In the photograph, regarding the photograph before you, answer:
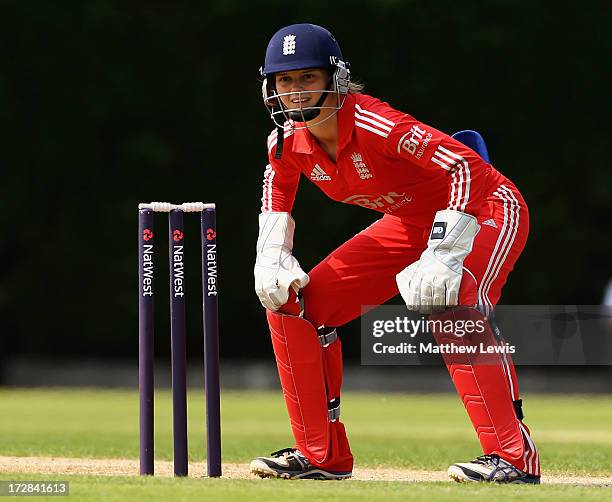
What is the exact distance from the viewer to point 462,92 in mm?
15867

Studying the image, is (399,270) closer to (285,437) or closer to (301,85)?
(301,85)

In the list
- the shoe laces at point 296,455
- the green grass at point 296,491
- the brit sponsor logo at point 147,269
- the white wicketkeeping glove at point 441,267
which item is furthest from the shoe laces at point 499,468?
the brit sponsor logo at point 147,269

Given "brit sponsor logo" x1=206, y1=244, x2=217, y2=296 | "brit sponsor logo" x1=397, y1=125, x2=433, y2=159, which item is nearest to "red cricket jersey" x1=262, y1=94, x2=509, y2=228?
"brit sponsor logo" x1=397, y1=125, x2=433, y2=159

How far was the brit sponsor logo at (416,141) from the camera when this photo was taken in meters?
4.88

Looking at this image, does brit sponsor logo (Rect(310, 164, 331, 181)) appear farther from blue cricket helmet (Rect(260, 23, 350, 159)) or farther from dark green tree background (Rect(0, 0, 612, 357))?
dark green tree background (Rect(0, 0, 612, 357))

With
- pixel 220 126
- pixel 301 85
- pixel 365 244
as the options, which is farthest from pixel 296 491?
pixel 220 126

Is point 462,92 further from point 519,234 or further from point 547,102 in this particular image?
point 519,234

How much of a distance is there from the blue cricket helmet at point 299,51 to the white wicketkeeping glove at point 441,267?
0.71 metres

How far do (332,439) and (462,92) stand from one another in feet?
36.2

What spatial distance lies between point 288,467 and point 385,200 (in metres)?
1.04

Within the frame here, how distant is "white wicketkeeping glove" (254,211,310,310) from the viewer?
5098 mm

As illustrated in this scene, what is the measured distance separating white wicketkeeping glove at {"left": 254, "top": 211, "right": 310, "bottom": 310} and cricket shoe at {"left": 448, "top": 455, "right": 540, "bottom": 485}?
87 cm

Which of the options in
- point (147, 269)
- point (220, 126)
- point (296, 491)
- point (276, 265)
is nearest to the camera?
point (296, 491)

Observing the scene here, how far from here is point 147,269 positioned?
496 cm
